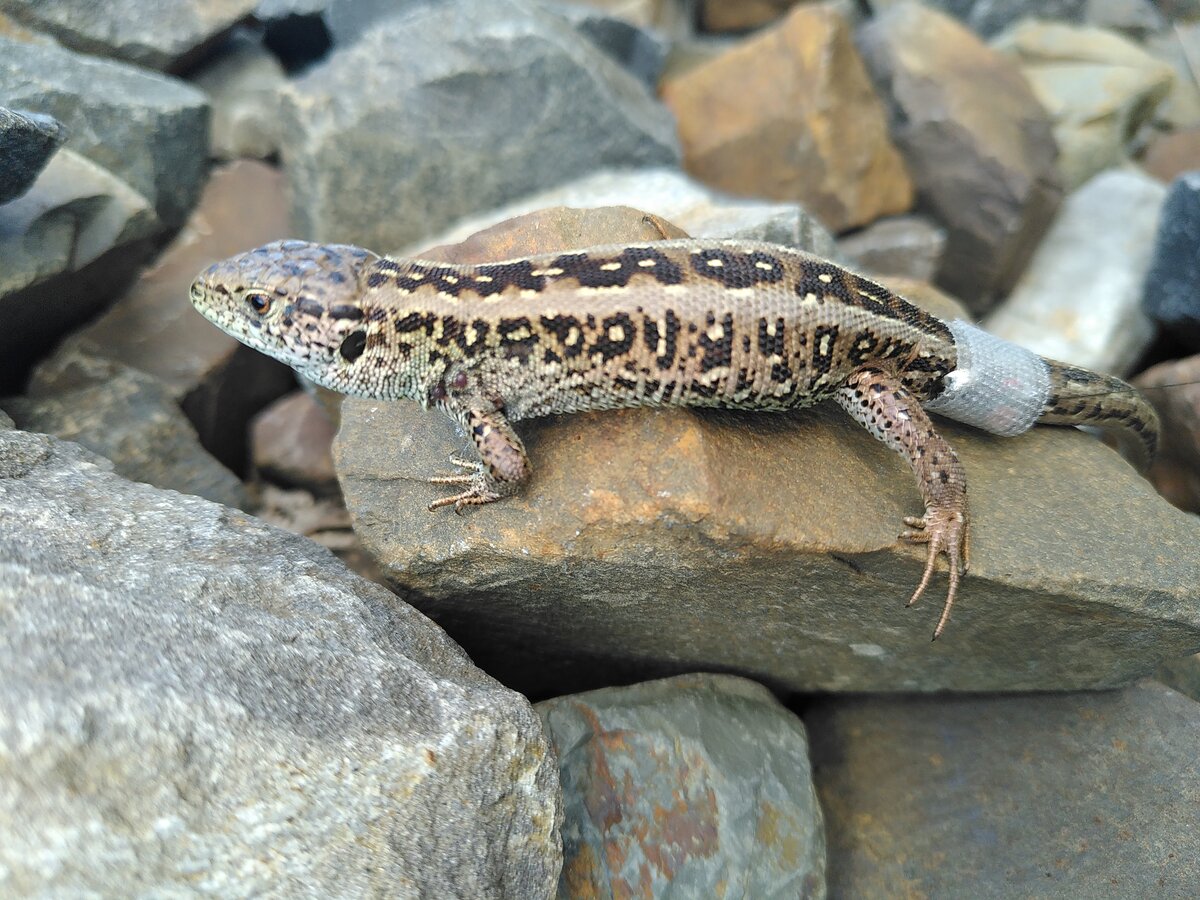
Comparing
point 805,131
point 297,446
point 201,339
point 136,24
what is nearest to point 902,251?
point 805,131

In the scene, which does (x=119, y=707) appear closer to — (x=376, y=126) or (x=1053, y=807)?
(x=1053, y=807)

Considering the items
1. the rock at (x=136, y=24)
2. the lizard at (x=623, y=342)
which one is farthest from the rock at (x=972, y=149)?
the rock at (x=136, y=24)

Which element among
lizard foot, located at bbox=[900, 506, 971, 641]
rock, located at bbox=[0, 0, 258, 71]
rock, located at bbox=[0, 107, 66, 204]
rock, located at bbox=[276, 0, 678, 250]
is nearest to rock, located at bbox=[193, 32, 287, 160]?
rock, located at bbox=[0, 0, 258, 71]

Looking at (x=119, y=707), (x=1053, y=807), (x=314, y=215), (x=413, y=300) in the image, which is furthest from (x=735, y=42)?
(x=119, y=707)

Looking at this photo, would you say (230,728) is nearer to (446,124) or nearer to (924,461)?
(924,461)

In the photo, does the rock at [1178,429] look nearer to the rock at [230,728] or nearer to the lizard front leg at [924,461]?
the lizard front leg at [924,461]

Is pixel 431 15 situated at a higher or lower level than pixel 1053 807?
higher
